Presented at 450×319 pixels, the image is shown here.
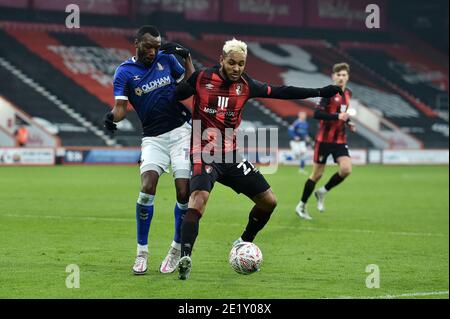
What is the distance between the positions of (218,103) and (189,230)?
4.41 feet

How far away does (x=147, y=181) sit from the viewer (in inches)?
368

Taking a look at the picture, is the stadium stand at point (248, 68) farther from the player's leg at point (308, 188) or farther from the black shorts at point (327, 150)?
the black shorts at point (327, 150)

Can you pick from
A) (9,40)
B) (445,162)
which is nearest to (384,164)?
(445,162)

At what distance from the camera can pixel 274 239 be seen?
12664 mm

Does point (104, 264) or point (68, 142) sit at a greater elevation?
point (104, 264)

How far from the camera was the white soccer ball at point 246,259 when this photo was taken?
29.1 ft

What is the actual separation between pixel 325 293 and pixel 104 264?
2739 millimetres

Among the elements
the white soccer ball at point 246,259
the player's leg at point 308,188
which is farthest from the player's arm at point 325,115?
the white soccer ball at point 246,259

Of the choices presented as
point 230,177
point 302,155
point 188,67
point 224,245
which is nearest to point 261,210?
point 230,177

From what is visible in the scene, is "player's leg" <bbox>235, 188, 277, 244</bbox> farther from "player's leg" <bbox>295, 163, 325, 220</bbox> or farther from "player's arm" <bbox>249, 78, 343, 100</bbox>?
"player's leg" <bbox>295, 163, 325, 220</bbox>

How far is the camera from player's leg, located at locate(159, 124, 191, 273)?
9.51 metres

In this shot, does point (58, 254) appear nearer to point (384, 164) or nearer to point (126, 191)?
point (126, 191)

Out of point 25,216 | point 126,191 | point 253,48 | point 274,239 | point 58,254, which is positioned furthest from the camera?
point 253,48

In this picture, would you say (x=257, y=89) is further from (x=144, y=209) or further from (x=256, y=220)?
(x=144, y=209)
